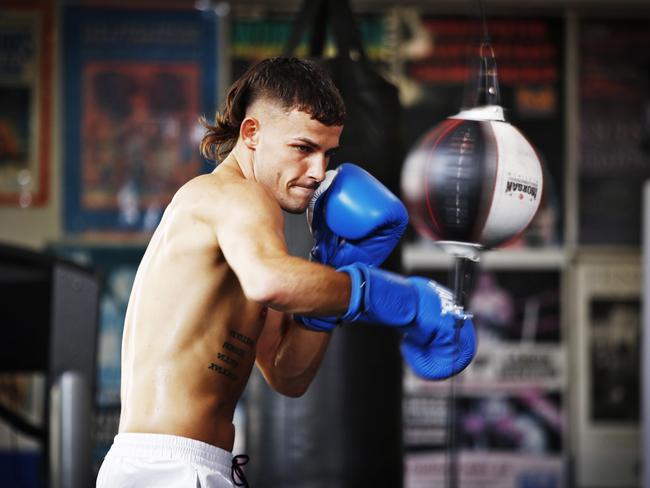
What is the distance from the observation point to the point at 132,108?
4.29 metres

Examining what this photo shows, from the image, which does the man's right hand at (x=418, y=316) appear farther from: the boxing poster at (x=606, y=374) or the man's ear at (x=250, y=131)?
the boxing poster at (x=606, y=374)

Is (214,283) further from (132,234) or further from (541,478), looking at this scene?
(541,478)

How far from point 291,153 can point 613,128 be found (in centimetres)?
332

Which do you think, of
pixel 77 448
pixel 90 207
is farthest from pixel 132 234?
pixel 77 448

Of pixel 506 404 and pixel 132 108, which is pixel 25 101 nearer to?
pixel 132 108

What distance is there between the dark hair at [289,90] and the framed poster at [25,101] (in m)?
3.01

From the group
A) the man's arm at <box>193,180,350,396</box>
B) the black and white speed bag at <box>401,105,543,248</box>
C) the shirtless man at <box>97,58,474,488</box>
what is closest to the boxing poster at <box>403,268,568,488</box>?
the black and white speed bag at <box>401,105,543,248</box>

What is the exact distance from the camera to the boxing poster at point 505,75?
429cm

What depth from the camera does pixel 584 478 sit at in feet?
14.0


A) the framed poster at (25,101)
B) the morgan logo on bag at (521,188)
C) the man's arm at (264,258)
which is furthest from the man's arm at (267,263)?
the framed poster at (25,101)

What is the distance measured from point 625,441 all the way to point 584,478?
0.88 feet

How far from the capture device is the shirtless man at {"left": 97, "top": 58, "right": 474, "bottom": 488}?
1349 millimetres

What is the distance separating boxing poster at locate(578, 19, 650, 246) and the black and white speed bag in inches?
109

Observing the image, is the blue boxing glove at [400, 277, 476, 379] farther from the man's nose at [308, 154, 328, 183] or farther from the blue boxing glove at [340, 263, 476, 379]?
the man's nose at [308, 154, 328, 183]
